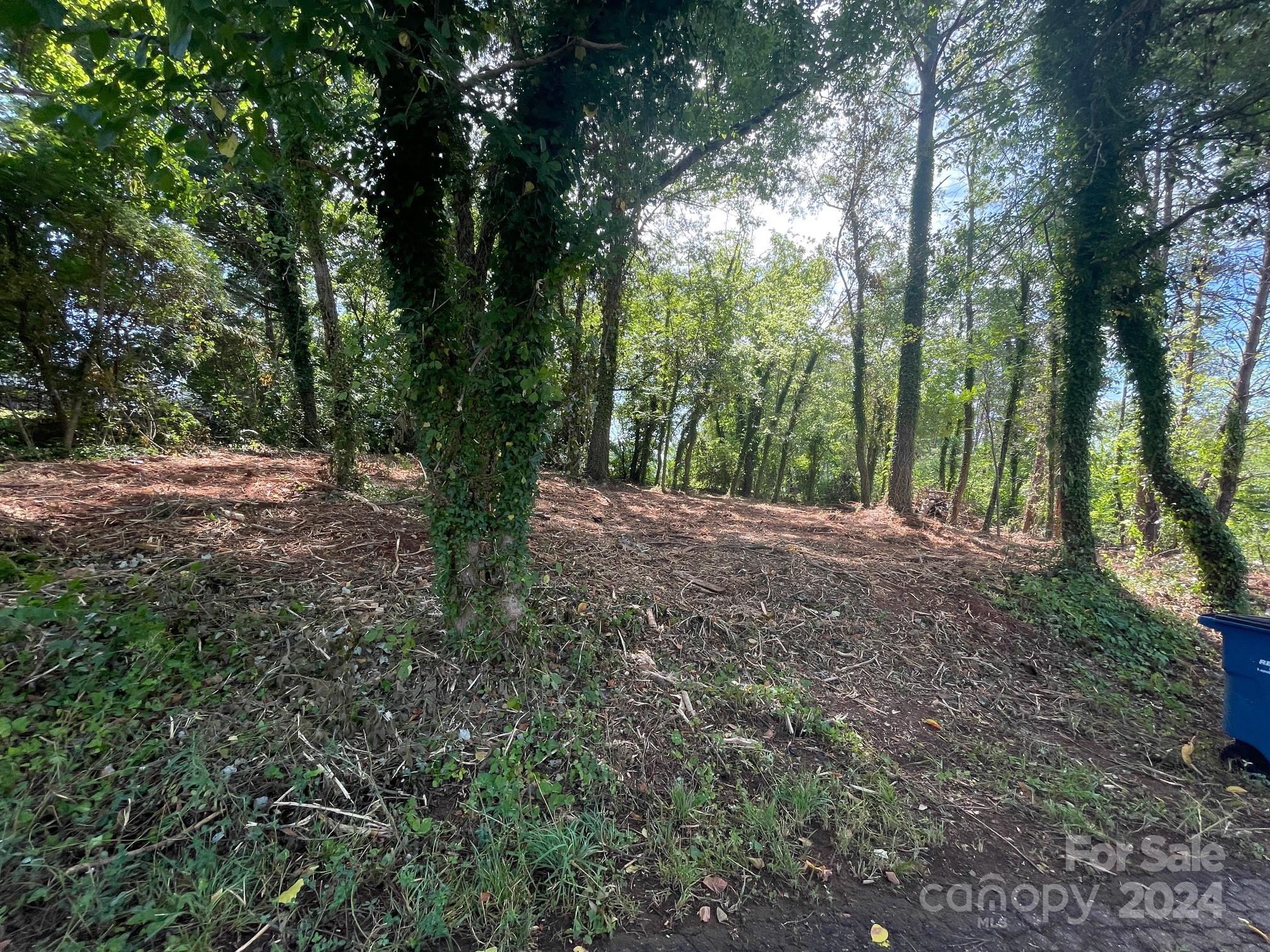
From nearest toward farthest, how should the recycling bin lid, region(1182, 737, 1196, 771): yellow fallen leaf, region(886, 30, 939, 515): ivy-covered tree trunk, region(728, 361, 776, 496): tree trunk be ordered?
the recycling bin lid < region(1182, 737, 1196, 771): yellow fallen leaf < region(886, 30, 939, 515): ivy-covered tree trunk < region(728, 361, 776, 496): tree trunk

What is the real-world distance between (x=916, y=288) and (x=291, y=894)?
12192mm

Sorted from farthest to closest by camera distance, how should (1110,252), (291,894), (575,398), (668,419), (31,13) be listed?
(668,419) < (1110,252) < (575,398) < (291,894) < (31,13)

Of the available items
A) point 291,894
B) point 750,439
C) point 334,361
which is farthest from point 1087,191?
point 750,439

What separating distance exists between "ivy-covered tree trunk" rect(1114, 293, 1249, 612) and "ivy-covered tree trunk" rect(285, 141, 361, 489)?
10.4 meters

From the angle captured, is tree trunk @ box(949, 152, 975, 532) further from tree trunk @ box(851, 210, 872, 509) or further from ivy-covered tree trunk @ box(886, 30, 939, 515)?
tree trunk @ box(851, 210, 872, 509)

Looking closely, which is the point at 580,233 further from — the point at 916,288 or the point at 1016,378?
the point at 1016,378

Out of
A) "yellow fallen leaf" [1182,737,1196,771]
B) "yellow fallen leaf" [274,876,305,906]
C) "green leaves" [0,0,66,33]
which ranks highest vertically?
"green leaves" [0,0,66,33]

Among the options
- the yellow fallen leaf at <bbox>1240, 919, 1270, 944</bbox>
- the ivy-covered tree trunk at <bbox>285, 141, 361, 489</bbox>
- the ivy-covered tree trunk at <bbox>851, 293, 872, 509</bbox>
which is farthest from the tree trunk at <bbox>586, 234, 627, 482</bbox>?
the yellow fallen leaf at <bbox>1240, 919, 1270, 944</bbox>

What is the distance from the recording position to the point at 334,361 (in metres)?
5.63

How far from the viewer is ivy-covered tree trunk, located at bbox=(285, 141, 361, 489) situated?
5.04 metres

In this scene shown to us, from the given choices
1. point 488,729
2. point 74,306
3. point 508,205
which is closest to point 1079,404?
point 508,205

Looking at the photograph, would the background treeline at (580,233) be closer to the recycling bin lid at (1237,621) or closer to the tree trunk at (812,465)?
the recycling bin lid at (1237,621)

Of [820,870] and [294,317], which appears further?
[294,317]

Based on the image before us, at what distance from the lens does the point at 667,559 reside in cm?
572
